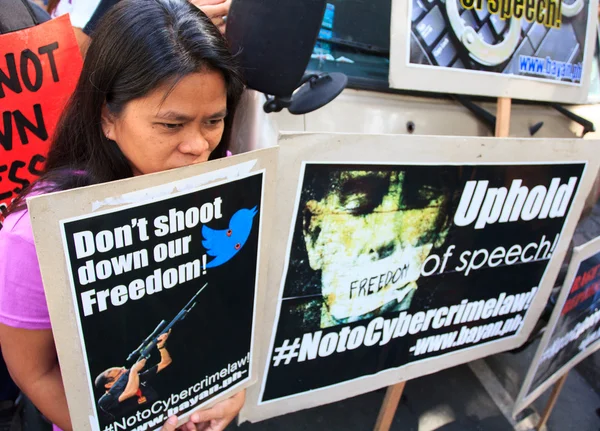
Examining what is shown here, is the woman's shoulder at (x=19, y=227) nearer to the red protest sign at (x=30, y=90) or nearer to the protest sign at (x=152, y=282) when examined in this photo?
the protest sign at (x=152, y=282)

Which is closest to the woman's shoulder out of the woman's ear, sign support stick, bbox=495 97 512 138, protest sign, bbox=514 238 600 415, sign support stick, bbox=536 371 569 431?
the woman's ear

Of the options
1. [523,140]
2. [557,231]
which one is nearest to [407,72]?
[523,140]

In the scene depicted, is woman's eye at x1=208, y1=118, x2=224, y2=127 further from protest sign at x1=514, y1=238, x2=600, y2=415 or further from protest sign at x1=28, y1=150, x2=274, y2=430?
protest sign at x1=514, y1=238, x2=600, y2=415

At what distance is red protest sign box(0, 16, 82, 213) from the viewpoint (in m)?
1.32

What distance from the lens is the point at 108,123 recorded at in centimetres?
99

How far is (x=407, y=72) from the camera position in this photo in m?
1.60

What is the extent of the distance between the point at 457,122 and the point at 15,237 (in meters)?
1.85

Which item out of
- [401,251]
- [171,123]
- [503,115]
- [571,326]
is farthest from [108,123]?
[571,326]

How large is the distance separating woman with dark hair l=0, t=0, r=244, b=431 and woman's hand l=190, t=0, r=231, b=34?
587 mm

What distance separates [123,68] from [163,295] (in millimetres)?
423

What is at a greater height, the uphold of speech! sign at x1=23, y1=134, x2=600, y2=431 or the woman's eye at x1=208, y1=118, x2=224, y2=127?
the woman's eye at x1=208, y1=118, x2=224, y2=127

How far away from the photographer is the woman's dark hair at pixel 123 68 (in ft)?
3.00

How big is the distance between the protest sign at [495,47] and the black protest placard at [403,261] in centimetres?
43

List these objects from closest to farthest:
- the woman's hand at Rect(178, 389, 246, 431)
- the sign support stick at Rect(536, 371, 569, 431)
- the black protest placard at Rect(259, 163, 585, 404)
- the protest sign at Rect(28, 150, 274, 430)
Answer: the protest sign at Rect(28, 150, 274, 430)
the woman's hand at Rect(178, 389, 246, 431)
the black protest placard at Rect(259, 163, 585, 404)
the sign support stick at Rect(536, 371, 569, 431)
